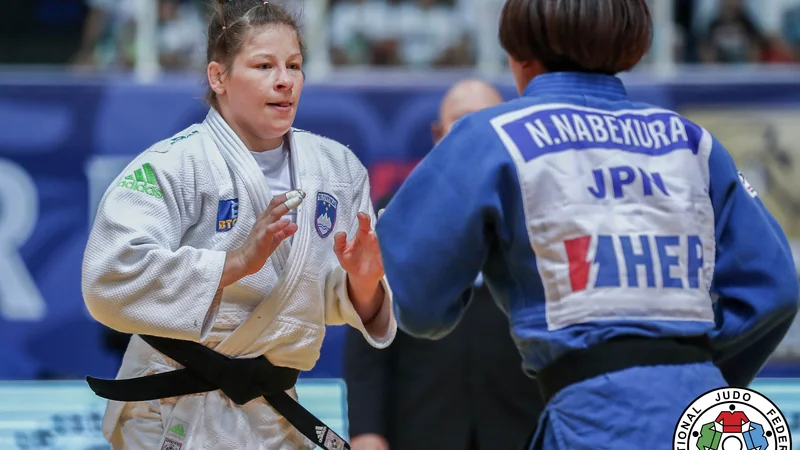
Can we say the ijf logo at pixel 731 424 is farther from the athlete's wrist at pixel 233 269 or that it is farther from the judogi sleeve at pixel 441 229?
the athlete's wrist at pixel 233 269

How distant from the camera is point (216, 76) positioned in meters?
3.15

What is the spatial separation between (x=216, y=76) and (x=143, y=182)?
1.37ft

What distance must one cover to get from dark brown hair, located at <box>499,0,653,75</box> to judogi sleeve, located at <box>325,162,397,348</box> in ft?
2.65

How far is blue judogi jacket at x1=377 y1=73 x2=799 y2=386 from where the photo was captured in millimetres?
2459

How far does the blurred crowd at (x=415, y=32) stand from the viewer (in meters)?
8.73

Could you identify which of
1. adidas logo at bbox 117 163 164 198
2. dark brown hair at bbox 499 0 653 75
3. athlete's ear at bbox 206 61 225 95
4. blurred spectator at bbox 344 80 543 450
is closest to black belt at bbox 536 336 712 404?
dark brown hair at bbox 499 0 653 75

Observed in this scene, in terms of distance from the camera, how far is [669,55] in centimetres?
862

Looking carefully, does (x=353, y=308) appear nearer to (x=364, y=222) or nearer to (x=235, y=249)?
(x=364, y=222)

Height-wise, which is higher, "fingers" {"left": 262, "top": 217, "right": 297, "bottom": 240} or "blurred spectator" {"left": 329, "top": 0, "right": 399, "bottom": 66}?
"fingers" {"left": 262, "top": 217, "right": 297, "bottom": 240}

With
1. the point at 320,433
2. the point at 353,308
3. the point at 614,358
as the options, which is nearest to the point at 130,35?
the point at 353,308

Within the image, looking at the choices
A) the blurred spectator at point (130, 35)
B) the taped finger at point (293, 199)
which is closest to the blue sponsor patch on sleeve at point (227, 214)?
the taped finger at point (293, 199)

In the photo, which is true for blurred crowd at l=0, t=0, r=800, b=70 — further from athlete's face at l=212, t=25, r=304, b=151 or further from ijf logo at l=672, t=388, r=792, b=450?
ijf logo at l=672, t=388, r=792, b=450

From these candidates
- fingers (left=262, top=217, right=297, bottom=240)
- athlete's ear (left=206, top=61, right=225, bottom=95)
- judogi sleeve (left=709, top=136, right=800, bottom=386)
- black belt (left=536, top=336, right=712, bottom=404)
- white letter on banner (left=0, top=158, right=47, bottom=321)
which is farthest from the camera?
white letter on banner (left=0, top=158, right=47, bottom=321)

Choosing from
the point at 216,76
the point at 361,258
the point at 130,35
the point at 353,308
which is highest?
the point at 216,76
